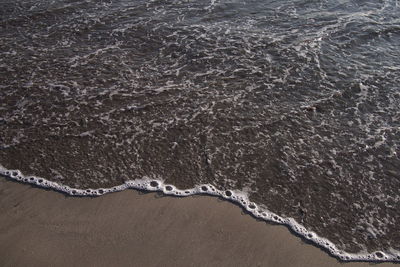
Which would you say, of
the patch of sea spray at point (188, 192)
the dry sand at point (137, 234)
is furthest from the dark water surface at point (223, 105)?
the dry sand at point (137, 234)

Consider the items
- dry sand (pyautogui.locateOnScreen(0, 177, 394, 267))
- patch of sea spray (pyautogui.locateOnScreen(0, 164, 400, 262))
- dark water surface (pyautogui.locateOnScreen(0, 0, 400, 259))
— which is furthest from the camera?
dark water surface (pyautogui.locateOnScreen(0, 0, 400, 259))

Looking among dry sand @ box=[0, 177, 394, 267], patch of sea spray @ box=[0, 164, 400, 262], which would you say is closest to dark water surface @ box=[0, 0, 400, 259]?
patch of sea spray @ box=[0, 164, 400, 262]

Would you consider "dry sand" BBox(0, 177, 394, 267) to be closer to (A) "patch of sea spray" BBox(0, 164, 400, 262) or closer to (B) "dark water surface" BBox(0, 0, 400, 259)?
(A) "patch of sea spray" BBox(0, 164, 400, 262)

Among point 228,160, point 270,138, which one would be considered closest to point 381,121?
point 270,138

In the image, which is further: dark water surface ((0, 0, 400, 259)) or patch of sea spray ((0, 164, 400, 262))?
dark water surface ((0, 0, 400, 259))

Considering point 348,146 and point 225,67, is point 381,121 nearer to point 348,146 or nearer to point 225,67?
point 348,146

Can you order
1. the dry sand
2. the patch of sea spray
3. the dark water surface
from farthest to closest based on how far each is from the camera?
1. the dark water surface
2. the patch of sea spray
3. the dry sand

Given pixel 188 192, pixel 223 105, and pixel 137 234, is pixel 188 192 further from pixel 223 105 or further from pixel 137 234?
pixel 223 105
